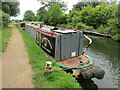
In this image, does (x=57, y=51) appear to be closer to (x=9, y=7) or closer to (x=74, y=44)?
(x=74, y=44)

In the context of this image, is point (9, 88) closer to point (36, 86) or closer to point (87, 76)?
point (36, 86)

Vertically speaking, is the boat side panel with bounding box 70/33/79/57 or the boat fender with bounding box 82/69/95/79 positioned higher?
the boat side panel with bounding box 70/33/79/57

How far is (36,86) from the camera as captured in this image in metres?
5.25

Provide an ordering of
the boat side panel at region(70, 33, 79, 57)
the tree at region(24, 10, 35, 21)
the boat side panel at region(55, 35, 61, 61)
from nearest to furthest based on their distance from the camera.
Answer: the boat side panel at region(55, 35, 61, 61) < the boat side panel at region(70, 33, 79, 57) < the tree at region(24, 10, 35, 21)

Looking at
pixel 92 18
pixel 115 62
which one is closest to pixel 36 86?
pixel 115 62

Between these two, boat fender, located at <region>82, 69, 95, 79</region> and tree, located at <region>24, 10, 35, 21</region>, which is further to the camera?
tree, located at <region>24, 10, 35, 21</region>

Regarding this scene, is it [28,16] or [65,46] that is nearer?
[65,46]

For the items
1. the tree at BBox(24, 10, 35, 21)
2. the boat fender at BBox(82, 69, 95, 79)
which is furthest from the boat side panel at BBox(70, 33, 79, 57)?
the tree at BBox(24, 10, 35, 21)

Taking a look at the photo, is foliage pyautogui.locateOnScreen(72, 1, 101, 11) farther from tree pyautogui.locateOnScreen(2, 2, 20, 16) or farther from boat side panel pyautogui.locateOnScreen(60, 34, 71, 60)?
boat side panel pyautogui.locateOnScreen(60, 34, 71, 60)

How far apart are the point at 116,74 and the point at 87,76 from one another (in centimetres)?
366

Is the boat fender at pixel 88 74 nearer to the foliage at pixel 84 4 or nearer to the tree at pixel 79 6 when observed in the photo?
the foliage at pixel 84 4

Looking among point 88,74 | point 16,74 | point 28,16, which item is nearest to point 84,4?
point 28,16

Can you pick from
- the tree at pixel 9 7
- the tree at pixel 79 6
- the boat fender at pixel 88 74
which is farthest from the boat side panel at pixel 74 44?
the tree at pixel 79 6

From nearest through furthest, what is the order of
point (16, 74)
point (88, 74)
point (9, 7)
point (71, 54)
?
1. point (16, 74)
2. point (88, 74)
3. point (71, 54)
4. point (9, 7)
